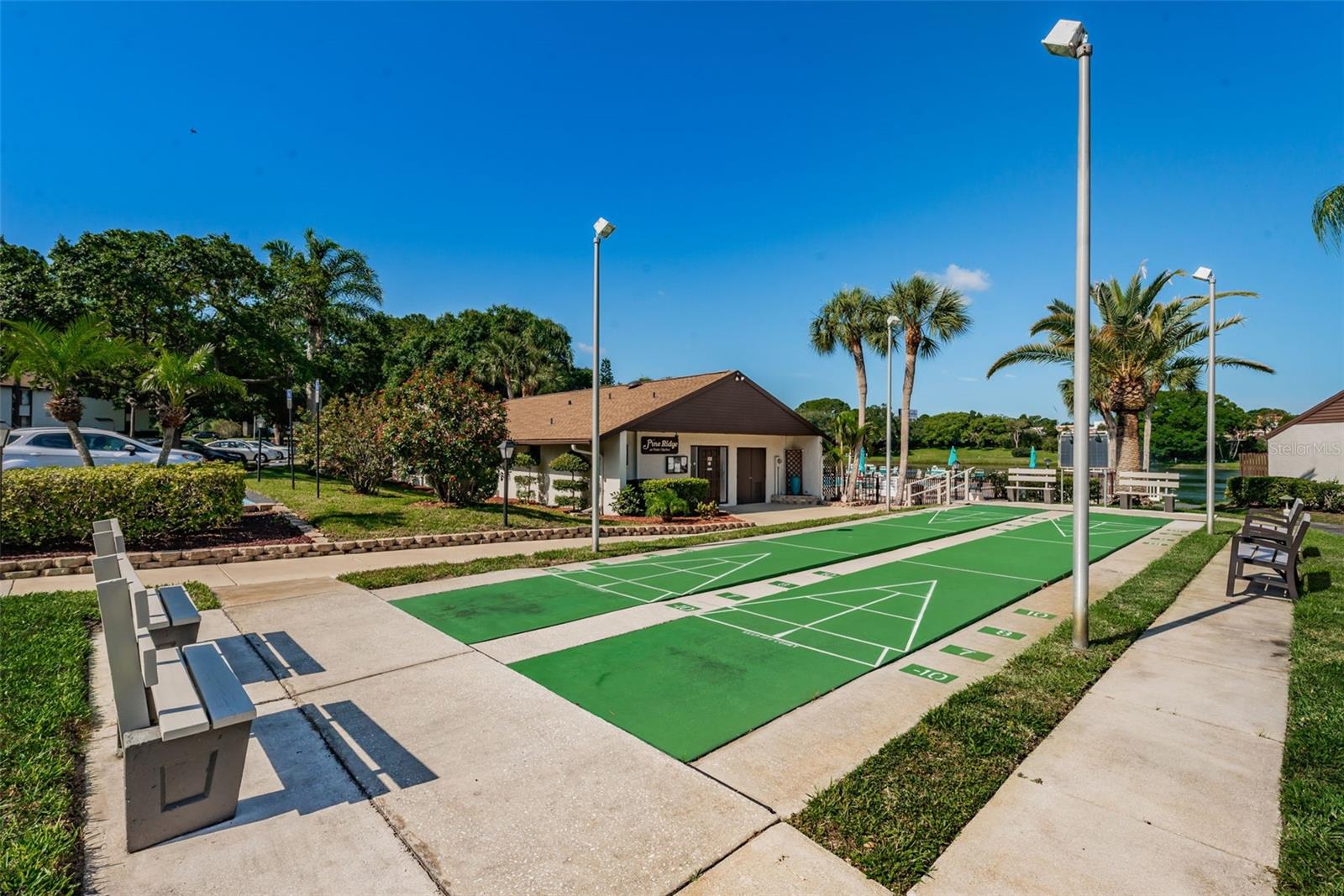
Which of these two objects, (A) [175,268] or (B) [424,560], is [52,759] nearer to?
(B) [424,560]

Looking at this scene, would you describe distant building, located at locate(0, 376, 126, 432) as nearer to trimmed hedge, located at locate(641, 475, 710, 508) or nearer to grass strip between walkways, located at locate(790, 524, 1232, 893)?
trimmed hedge, located at locate(641, 475, 710, 508)

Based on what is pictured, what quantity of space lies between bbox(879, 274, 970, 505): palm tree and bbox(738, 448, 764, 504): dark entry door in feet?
17.5

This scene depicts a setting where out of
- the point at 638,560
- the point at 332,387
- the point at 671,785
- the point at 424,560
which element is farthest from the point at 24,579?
the point at 332,387

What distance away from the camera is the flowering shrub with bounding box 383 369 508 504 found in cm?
1484

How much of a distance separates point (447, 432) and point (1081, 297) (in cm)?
1307

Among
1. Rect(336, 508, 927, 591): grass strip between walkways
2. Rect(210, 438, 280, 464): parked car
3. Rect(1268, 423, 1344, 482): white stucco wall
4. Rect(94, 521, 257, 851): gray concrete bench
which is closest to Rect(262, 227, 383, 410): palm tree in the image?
Rect(210, 438, 280, 464): parked car

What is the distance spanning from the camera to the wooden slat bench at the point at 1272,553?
305 inches

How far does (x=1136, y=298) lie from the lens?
823 inches

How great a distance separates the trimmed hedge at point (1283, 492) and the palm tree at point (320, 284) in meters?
39.3

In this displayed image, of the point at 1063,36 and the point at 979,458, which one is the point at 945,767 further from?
the point at 979,458

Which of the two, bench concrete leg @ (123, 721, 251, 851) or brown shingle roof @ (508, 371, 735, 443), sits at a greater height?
brown shingle roof @ (508, 371, 735, 443)

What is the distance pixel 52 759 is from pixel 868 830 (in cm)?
457

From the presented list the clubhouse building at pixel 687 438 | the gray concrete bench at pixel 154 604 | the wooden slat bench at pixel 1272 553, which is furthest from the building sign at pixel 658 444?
the gray concrete bench at pixel 154 604

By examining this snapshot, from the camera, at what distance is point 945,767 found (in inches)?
146
